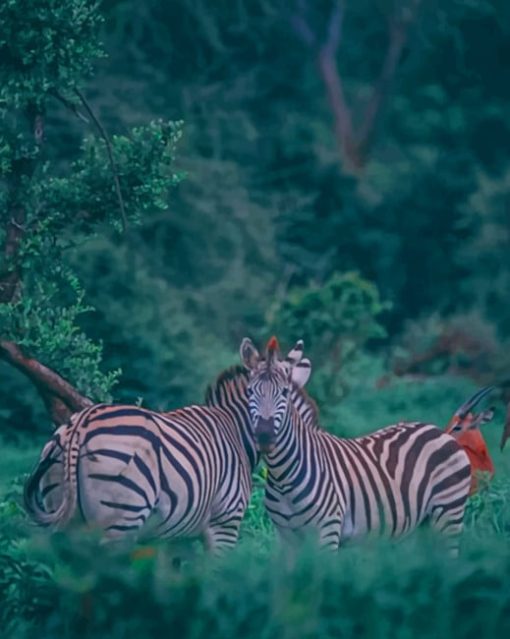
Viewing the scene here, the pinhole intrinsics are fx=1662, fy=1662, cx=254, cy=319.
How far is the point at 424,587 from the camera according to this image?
695 cm

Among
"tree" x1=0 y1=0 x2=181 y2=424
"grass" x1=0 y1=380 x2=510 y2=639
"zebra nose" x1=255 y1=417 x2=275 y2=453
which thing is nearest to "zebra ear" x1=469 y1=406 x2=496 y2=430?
"zebra nose" x1=255 y1=417 x2=275 y2=453

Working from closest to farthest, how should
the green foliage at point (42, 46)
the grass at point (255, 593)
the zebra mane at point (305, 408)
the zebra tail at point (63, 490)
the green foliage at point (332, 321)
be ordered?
the grass at point (255, 593) → the zebra tail at point (63, 490) → the zebra mane at point (305, 408) → the green foliage at point (42, 46) → the green foliage at point (332, 321)

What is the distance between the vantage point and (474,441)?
1007 cm

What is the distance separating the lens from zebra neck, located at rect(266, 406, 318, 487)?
858 cm

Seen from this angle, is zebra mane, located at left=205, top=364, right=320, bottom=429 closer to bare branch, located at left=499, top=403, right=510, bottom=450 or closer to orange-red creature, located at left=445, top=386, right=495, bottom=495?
orange-red creature, located at left=445, top=386, right=495, bottom=495

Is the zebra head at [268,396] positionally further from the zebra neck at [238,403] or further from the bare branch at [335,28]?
the bare branch at [335,28]

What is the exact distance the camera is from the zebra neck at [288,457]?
8.58 m

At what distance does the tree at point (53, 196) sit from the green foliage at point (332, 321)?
214cm

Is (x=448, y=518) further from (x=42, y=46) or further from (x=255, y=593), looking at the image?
(x=42, y=46)

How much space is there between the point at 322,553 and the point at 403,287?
467 cm

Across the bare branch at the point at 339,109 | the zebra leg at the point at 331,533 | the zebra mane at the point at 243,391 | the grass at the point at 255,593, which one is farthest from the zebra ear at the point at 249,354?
the bare branch at the point at 339,109

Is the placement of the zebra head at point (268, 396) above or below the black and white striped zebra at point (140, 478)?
above

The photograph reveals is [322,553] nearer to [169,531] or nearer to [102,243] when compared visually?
[169,531]

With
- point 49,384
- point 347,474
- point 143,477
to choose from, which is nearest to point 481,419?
point 347,474
